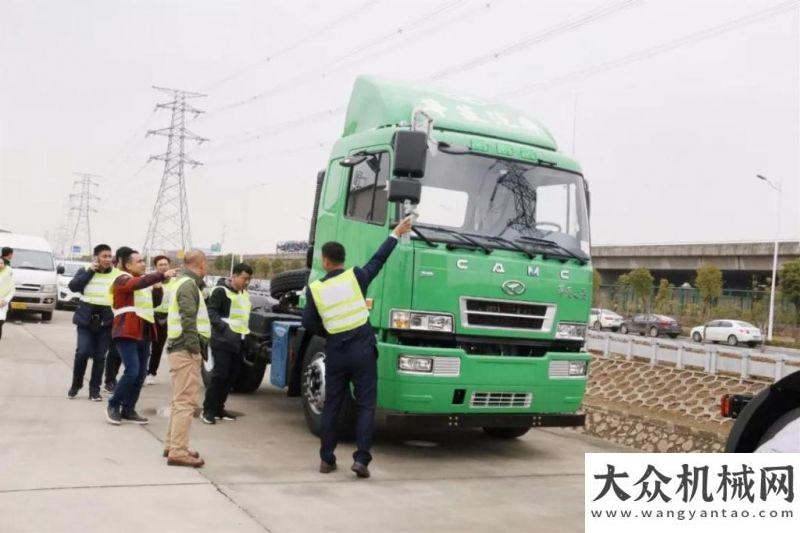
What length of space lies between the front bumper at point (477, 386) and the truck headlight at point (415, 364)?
0.13 ft

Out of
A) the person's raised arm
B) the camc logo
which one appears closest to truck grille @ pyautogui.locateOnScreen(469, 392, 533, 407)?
the camc logo

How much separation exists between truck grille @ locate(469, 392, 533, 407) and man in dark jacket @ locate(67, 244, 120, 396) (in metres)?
4.57

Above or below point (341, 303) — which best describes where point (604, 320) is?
below

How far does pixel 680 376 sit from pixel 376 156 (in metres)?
16.0

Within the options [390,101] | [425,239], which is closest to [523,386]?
[425,239]

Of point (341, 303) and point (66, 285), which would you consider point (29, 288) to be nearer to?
point (66, 285)

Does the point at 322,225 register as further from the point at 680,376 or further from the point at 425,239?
the point at 680,376

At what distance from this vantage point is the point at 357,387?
22.5 feet

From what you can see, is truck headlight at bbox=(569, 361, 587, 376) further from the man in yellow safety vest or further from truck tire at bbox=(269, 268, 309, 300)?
the man in yellow safety vest

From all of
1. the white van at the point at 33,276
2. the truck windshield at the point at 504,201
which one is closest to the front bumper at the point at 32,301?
the white van at the point at 33,276

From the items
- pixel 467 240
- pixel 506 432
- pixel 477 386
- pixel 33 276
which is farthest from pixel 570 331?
pixel 33 276

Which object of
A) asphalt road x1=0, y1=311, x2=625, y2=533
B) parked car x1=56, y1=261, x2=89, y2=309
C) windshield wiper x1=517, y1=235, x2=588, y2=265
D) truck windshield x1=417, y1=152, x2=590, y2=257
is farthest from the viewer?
parked car x1=56, y1=261, x2=89, y2=309

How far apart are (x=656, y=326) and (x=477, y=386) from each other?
105 ft

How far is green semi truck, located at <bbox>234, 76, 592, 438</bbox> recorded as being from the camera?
23.7 ft
